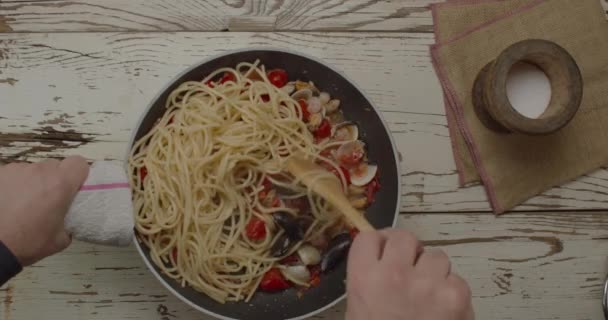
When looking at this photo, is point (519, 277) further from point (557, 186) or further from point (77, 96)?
point (77, 96)

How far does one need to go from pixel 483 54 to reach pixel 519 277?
0.52 meters

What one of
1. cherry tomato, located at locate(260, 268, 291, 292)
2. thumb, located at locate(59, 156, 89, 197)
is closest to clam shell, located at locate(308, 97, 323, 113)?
cherry tomato, located at locate(260, 268, 291, 292)

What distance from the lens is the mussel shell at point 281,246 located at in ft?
3.92

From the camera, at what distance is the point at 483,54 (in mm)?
1344

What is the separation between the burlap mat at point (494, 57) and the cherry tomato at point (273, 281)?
1.56 ft

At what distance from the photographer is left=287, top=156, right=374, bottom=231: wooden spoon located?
1.04m

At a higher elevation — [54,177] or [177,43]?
[177,43]

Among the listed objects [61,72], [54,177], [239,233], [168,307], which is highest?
[61,72]

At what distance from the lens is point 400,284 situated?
866 mm

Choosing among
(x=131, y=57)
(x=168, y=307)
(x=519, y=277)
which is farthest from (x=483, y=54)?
(x=168, y=307)

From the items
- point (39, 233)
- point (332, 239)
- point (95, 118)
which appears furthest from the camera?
point (95, 118)

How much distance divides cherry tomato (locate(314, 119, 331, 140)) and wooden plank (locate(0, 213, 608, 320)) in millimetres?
265

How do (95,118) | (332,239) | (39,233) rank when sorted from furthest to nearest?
(95,118) → (332,239) → (39,233)

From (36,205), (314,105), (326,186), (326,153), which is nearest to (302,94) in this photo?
(314,105)
